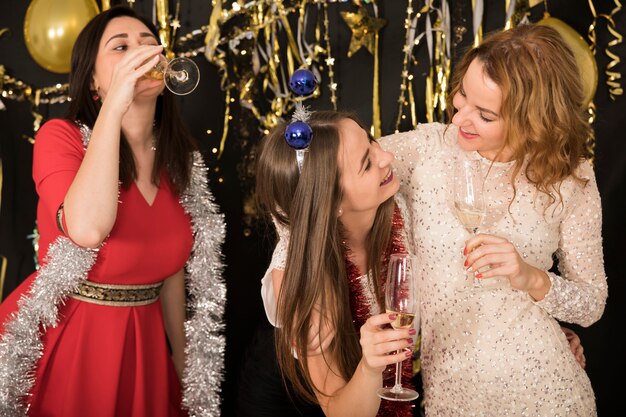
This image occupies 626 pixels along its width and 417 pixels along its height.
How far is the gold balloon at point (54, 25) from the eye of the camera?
2.49 m

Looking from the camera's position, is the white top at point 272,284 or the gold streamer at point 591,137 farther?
the gold streamer at point 591,137

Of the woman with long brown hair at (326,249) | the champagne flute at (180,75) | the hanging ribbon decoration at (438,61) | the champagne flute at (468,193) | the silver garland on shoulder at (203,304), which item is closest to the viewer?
the champagne flute at (468,193)

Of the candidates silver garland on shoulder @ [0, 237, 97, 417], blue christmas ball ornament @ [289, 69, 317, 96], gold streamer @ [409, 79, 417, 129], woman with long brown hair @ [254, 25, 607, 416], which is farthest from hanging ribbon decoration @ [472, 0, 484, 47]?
silver garland on shoulder @ [0, 237, 97, 417]

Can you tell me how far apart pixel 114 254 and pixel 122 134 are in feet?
1.12

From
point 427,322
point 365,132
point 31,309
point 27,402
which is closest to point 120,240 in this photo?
point 31,309

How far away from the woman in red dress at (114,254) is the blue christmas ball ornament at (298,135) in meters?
0.38

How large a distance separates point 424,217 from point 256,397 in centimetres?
68

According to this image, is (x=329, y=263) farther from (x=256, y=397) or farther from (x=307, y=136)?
(x=256, y=397)

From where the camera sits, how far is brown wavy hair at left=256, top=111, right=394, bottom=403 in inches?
72.3

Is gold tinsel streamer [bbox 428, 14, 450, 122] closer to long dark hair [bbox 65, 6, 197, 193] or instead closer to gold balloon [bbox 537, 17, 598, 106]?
gold balloon [bbox 537, 17, 598, 106]

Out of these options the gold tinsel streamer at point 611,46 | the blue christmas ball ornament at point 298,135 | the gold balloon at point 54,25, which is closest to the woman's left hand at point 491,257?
the blue christmas ball ornament at point 298,135

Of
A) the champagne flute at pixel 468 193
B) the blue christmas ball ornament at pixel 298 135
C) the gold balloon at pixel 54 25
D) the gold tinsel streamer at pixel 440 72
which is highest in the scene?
the gold balloon at pixel 54 25

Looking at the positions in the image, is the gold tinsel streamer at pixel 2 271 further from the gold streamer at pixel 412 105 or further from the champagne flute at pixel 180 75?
the gold streamer at pixel 412 105

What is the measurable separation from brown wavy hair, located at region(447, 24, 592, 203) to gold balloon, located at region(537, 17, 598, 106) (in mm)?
618
